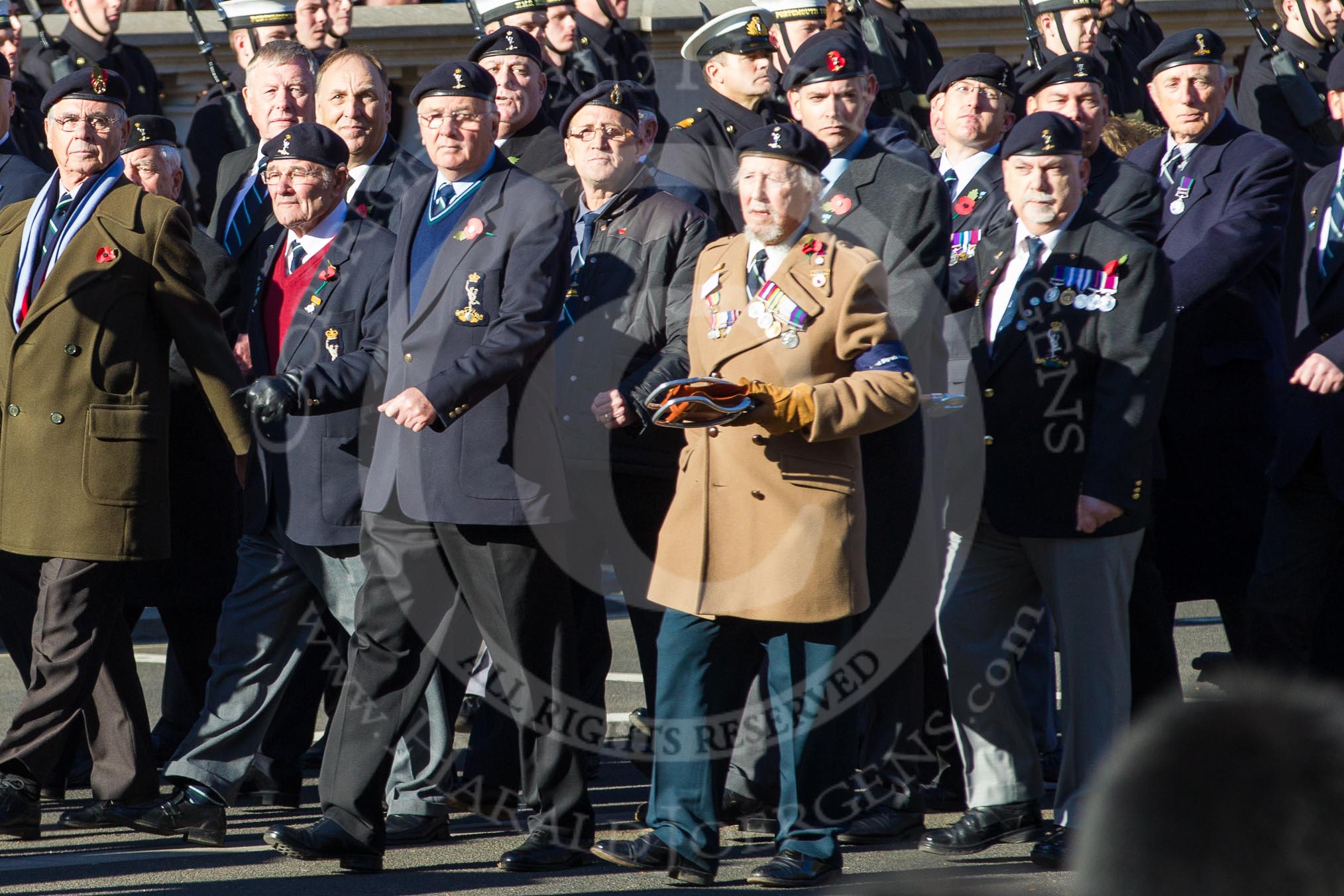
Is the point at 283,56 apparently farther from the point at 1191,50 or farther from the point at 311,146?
the point at 1191,50

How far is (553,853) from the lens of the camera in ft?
15.8

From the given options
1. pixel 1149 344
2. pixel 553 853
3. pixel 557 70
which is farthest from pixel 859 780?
pixel 557 70

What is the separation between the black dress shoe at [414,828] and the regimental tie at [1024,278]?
1.99m

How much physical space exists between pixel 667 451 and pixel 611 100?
104 centimetres

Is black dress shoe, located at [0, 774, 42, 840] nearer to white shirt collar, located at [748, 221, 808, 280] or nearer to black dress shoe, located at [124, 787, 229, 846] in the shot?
black dress shoe, located at [124, 787, 229, 846]

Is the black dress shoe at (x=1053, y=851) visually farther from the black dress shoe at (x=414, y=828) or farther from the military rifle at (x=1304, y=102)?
the military rifle at (x=1304, y=102)

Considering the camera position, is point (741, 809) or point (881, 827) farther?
point (741, 809)

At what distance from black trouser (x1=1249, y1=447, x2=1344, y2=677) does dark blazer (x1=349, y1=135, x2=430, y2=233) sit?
279 cm

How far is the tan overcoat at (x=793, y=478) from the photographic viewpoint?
15.0 feet

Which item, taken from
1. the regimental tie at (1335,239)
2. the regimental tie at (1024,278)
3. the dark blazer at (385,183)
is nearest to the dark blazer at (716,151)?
the dark blazer at (385,183)

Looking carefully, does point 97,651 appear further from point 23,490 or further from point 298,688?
point 298,688

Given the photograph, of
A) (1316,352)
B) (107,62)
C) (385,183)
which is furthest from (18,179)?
(1316,352)

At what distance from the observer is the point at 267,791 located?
567cm

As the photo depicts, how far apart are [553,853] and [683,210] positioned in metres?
1.89
